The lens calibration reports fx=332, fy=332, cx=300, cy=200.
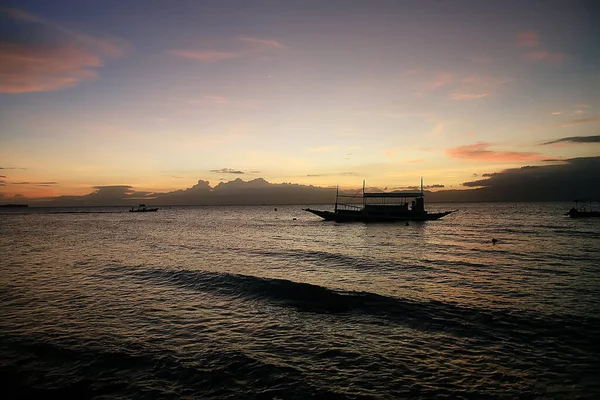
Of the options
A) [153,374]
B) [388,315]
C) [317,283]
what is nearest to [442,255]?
[317,283]

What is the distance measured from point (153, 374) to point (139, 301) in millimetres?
8264

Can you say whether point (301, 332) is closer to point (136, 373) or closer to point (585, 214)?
point (136, 373)

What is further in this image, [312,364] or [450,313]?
[450,313]

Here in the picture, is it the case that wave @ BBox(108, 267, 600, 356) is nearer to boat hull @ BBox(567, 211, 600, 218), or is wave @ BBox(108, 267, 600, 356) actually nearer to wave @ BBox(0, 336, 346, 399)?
wave @ BBox(0, 336, 346, 399)

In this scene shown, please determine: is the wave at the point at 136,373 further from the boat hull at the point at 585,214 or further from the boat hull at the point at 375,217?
the boat hull at the point at 585,214

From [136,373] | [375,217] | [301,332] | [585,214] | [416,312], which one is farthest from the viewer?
[585,214]

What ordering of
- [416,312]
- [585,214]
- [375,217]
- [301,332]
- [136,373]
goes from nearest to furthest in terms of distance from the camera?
[136,373] < [301,332] < [416,312] < [375,217] < [585,214]

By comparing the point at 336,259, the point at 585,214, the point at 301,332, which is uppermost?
the point at 585,214

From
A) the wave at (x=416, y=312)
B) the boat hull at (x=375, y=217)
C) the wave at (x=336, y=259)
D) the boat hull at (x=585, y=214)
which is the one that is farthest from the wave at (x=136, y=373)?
the boat hull at (x=585, y=214)

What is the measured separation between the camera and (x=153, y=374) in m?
9.06

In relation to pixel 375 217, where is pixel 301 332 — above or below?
below

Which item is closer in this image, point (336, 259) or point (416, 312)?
point (416, 312)

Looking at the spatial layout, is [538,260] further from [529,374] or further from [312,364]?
[312,364]

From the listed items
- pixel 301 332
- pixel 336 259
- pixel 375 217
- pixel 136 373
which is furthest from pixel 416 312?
pixel 375 217
